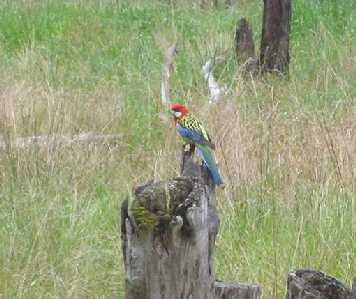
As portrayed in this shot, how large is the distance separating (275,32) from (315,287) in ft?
24.3

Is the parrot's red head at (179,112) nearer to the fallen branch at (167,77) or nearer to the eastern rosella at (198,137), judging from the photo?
the eastern rosella at (198,137)

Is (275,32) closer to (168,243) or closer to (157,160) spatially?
(157,160)

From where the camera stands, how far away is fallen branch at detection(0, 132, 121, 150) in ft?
17.4

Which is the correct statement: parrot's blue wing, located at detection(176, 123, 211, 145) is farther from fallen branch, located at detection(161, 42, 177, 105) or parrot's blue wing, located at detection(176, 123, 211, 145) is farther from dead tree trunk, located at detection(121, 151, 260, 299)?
fallen branch, located at detection(161, 42, 177, 105)

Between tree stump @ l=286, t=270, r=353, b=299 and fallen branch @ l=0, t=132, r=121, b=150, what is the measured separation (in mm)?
3259

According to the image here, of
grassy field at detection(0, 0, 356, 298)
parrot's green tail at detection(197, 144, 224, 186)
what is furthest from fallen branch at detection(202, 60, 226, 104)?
parrot's green tail at detection(197, 144, 224, 186)

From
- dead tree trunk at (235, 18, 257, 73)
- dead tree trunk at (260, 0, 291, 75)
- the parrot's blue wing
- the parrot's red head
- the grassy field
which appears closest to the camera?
the grassy field

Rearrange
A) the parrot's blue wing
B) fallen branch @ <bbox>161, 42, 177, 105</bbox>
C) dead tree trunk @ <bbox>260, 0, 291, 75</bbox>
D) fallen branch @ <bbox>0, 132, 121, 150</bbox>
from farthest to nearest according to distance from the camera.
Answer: dead tree trunk @ <bbox>260, 0, 291, 75</bbox> → fallen branch @ <bbox>161, 42, 177, 105</bbox> → fallen branch @ <bbox>0, 132, 121, 150</bbox> → the parrot's blue wing

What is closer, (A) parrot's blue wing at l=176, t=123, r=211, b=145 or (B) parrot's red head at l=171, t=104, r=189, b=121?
(A) parrot's blue wing at l=176, t=123, r=211, b=145

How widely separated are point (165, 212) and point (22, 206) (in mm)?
2335

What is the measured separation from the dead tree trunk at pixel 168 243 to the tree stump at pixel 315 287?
0.24 m

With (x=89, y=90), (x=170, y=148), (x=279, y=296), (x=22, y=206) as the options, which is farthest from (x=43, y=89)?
(x=279, y=296)

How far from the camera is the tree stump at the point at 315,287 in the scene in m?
2.04

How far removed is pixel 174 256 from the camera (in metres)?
2.13
